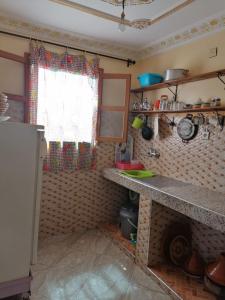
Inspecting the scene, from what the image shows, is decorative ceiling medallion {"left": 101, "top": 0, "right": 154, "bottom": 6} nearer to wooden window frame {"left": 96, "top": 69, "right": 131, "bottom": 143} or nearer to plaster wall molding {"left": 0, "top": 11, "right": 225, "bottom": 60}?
plaster wall molding {"left": 0, "top": 11, "right": 225, "bottom": 60}

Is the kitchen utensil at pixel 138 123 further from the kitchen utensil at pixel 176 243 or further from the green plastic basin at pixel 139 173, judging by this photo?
the kitchen utensil at pixel 176 243

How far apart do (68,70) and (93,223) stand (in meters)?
2.03

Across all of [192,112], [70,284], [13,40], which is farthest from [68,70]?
[70,284]

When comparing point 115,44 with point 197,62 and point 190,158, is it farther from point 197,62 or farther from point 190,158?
point 190,158

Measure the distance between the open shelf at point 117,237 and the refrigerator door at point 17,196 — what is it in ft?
4.95

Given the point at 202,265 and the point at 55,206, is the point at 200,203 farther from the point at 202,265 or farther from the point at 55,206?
the point at 55,206

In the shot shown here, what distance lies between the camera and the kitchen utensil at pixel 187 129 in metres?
2.33

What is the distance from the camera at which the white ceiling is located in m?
2.01

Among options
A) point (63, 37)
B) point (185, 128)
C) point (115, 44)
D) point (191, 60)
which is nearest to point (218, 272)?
point (185, 128)

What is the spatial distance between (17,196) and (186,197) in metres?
1.33

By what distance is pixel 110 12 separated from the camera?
7.08 feet

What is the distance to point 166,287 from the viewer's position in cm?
197

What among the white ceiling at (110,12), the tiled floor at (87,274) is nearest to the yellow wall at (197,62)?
the white ceiling at (110,12)

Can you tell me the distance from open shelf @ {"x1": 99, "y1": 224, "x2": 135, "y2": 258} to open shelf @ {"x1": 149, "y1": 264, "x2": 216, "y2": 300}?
1.20 ft
